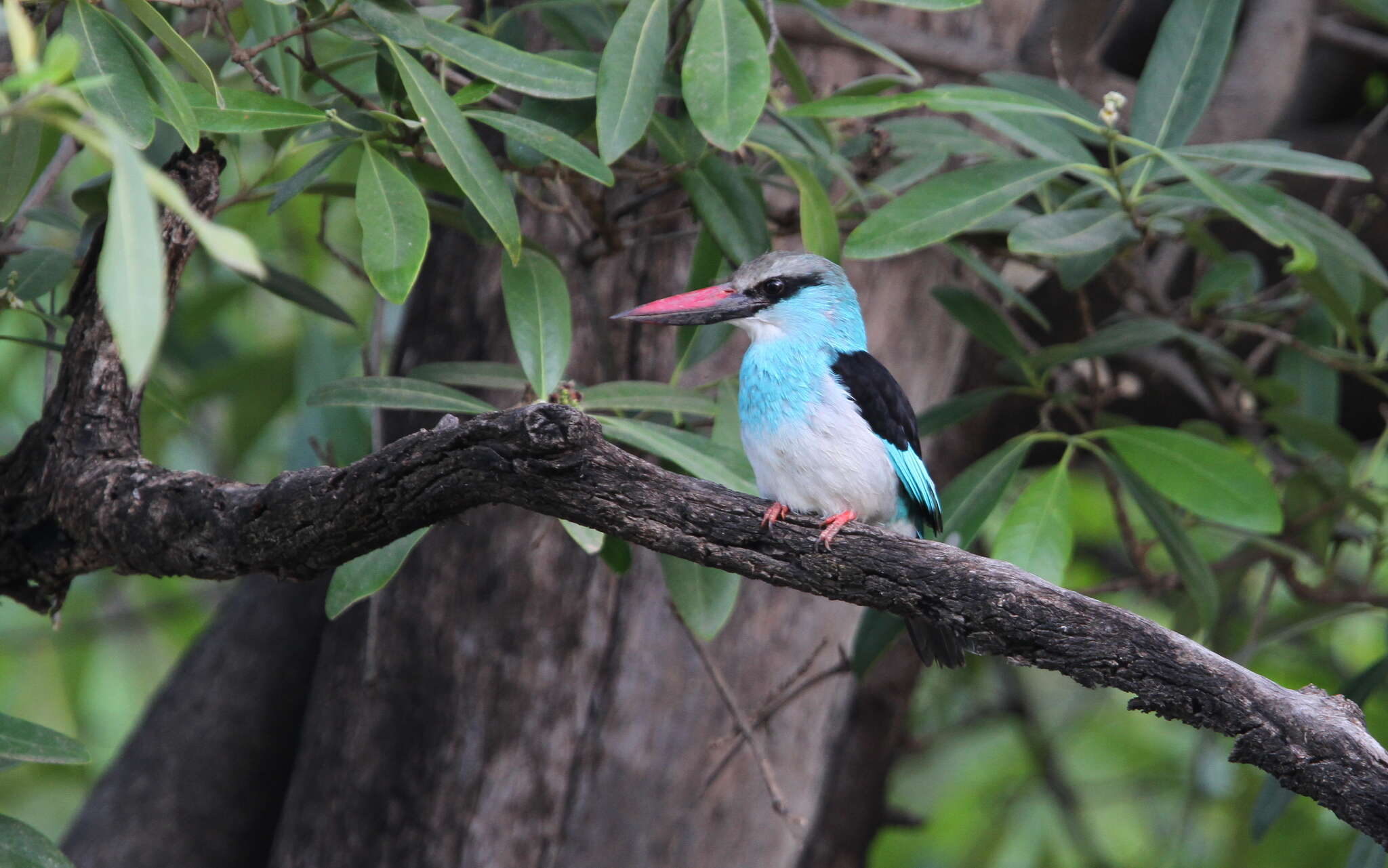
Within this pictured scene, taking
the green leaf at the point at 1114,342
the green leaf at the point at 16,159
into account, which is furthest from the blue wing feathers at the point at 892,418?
the green leaf at the point at 16,159

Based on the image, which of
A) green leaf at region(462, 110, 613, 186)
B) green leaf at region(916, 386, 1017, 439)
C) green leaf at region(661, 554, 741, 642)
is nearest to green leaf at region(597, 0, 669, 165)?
green leaf at region(462, 110, 613, 186)

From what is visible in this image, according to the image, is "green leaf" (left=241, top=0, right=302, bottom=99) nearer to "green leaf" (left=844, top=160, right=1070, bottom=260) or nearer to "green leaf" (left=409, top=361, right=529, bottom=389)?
"green leaf" (left=409, top=361, right=529, bottom=389)

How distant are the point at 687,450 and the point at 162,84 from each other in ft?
3.39

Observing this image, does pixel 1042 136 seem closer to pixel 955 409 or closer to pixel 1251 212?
pixel 1251 212

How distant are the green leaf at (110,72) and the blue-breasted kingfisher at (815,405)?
86 cm

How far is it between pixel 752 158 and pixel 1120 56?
2.46m

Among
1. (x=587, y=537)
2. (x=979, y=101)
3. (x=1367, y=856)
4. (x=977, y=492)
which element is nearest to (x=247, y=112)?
(x=587, y=537)

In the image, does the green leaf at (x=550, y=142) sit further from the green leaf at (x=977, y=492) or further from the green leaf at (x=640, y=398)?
the green leaf at (x=977, y=492)

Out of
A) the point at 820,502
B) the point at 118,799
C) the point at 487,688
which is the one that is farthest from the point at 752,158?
the point at 118,799

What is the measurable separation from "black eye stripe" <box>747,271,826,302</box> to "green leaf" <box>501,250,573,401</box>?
1.33ft

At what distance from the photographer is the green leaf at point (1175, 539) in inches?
106

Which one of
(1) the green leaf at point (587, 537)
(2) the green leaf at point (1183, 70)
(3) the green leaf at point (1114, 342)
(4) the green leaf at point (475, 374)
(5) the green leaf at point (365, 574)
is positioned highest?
(2) the green leaf at point (1183, 70)

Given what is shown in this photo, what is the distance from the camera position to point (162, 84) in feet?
5.62

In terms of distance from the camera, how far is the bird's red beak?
2.41 metres
